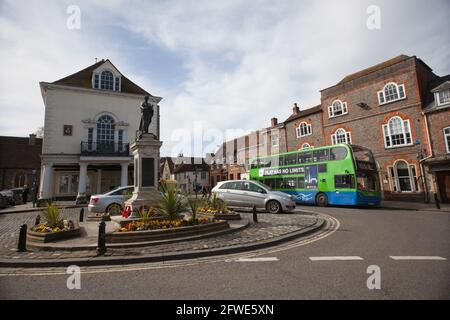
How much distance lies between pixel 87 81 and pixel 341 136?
86.0ft

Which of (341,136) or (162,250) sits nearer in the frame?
(162,250)

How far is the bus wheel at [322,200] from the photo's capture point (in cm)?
1604

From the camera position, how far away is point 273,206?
40.6 feet

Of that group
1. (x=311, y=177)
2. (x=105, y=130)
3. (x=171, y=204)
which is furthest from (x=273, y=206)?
(x=105, y=130)

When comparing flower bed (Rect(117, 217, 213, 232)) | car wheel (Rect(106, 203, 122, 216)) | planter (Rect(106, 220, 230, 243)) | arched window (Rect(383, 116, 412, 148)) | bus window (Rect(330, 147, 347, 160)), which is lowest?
planter (Rect(106, 220, 230, 243))

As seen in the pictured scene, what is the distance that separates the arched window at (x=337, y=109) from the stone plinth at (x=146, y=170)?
21.2 m

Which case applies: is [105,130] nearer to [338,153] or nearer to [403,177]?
[338,153]

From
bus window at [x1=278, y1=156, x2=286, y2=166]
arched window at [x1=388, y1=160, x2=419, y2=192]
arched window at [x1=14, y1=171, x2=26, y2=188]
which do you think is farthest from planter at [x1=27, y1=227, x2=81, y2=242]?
arched window at [x1=14, y1=171, x2=26, y2=188]

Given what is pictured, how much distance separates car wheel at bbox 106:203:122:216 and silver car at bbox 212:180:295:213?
17.7 feet

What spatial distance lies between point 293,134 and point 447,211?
57.8 ft

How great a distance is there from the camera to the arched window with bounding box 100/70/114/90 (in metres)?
24.2

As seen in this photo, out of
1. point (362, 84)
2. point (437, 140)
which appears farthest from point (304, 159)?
point (362, 84)

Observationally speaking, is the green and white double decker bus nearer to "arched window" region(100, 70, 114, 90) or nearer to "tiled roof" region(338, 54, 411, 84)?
"tiled roof" region(338, 54, 411, 84)

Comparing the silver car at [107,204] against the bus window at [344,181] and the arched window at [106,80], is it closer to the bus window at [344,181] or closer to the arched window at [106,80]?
the bus window at [344,181]
